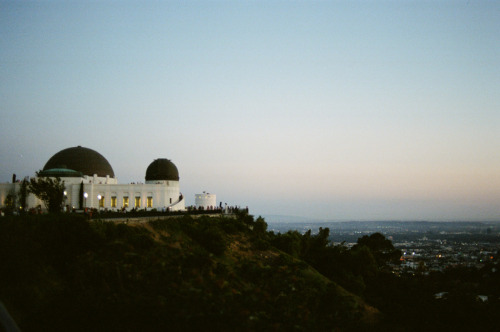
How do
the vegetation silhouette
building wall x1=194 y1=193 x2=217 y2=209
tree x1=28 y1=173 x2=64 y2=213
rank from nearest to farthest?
the vegetation silhouette < tree x1=28 y1=173 x2=64 y2=213 < building wall x1=194 y1=193 x2=217 y2=209

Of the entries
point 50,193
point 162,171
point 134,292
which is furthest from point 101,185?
point 134,292

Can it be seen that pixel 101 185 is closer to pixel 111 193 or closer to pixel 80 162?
pixel 111 193

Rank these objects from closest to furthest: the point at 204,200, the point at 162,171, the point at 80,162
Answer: the point at 80,162, the point at 162,171, the point at 204,200

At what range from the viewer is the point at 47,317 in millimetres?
8820

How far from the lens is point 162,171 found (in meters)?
51.8

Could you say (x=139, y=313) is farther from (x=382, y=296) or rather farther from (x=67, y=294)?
(x=382, y=296)

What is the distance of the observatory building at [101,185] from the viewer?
4484cm

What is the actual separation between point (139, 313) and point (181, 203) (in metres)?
44.2

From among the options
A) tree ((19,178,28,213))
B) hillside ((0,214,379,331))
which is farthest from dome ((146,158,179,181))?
hillside ((0,214,379,331))

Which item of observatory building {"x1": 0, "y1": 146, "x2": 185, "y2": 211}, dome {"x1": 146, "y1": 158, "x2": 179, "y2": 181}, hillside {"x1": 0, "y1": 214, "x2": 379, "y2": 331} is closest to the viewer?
hillside {"x1": 0, "y1": 214, "x2": 379, "y2": 331}

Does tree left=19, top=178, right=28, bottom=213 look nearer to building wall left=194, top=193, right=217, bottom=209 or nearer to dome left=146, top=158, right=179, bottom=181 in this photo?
dome left=146, top=158, right=179, bottom=181

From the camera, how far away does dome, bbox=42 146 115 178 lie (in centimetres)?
4938

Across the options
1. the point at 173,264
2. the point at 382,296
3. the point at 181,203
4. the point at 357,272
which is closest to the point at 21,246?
the point at 173,264

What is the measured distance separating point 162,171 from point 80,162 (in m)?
9.27
